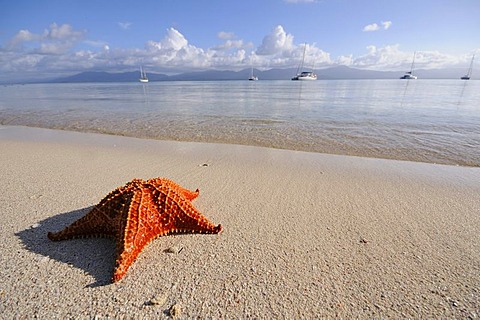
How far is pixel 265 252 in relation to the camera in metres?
2.96

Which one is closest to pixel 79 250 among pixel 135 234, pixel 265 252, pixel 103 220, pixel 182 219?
pixel 103 220

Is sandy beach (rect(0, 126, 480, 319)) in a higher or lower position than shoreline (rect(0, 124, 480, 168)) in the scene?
higher

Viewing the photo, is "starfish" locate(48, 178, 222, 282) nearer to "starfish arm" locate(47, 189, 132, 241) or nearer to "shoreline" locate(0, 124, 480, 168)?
"starfish arm" locate(47, 189, 132, 241)

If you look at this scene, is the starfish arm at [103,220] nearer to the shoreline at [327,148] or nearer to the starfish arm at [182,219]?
the starfish arm at [182,219]

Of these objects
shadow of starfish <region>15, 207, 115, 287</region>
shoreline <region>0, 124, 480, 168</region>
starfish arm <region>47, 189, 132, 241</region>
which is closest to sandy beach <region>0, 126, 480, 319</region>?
shadow of starfish <region>15, 207, 115, 287</region>

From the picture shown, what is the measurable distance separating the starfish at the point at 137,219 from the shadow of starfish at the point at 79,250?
0.11 m

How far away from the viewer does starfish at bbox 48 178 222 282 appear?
2568mm

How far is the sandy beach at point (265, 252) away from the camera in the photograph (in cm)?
226

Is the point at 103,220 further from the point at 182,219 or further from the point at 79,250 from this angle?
the point at 182,219

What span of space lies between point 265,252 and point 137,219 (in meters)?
1.53

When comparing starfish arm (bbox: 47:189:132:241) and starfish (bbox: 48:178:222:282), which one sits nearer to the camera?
starfish (bbox: 48:178:222:282)

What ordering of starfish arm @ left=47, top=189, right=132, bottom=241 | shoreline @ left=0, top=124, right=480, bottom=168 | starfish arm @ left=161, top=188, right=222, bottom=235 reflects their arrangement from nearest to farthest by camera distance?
starfish arm @ left=47, top=189, right=132, bottom=241, starfish arm @ left=161, top=188, right=222, bottom=235, shoreline @ left=0, top=124, right=480, bottom=168

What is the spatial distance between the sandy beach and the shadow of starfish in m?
0.01

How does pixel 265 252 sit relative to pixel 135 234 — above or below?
below
